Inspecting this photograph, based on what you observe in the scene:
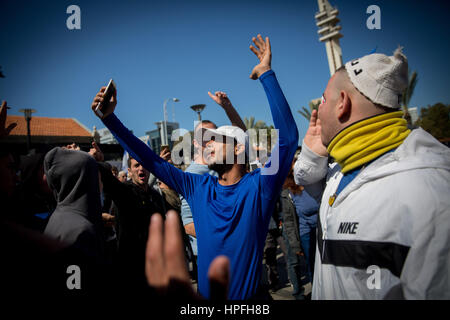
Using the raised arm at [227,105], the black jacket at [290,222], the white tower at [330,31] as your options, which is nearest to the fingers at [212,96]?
the raised arm at [227,105]

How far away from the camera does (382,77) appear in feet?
4.31

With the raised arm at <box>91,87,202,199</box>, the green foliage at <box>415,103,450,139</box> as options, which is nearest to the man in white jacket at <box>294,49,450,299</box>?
the raised arm at <box>91,87,202,199</box>

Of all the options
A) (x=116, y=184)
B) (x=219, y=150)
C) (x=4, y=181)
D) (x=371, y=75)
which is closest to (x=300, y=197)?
(x=219, y=150)

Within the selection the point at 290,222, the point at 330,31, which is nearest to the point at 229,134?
the point at 290,222

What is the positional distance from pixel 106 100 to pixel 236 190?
4.11 ft

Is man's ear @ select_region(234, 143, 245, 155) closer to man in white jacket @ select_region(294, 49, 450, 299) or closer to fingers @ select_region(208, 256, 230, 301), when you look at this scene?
man in white jacket @ select_region(294, 49, 450, 299)

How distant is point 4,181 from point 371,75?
2195 millimetres

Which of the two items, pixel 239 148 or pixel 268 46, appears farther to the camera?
pixel 239 148

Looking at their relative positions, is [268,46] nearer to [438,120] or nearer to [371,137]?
[371,137]

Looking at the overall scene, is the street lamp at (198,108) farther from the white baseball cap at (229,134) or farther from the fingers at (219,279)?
the fingers at (219,279)

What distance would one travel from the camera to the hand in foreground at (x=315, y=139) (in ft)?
5.82

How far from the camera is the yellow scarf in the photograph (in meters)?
1.30

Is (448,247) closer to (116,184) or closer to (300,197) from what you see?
(116,184)

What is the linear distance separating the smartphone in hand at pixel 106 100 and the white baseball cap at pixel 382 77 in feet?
5.58
